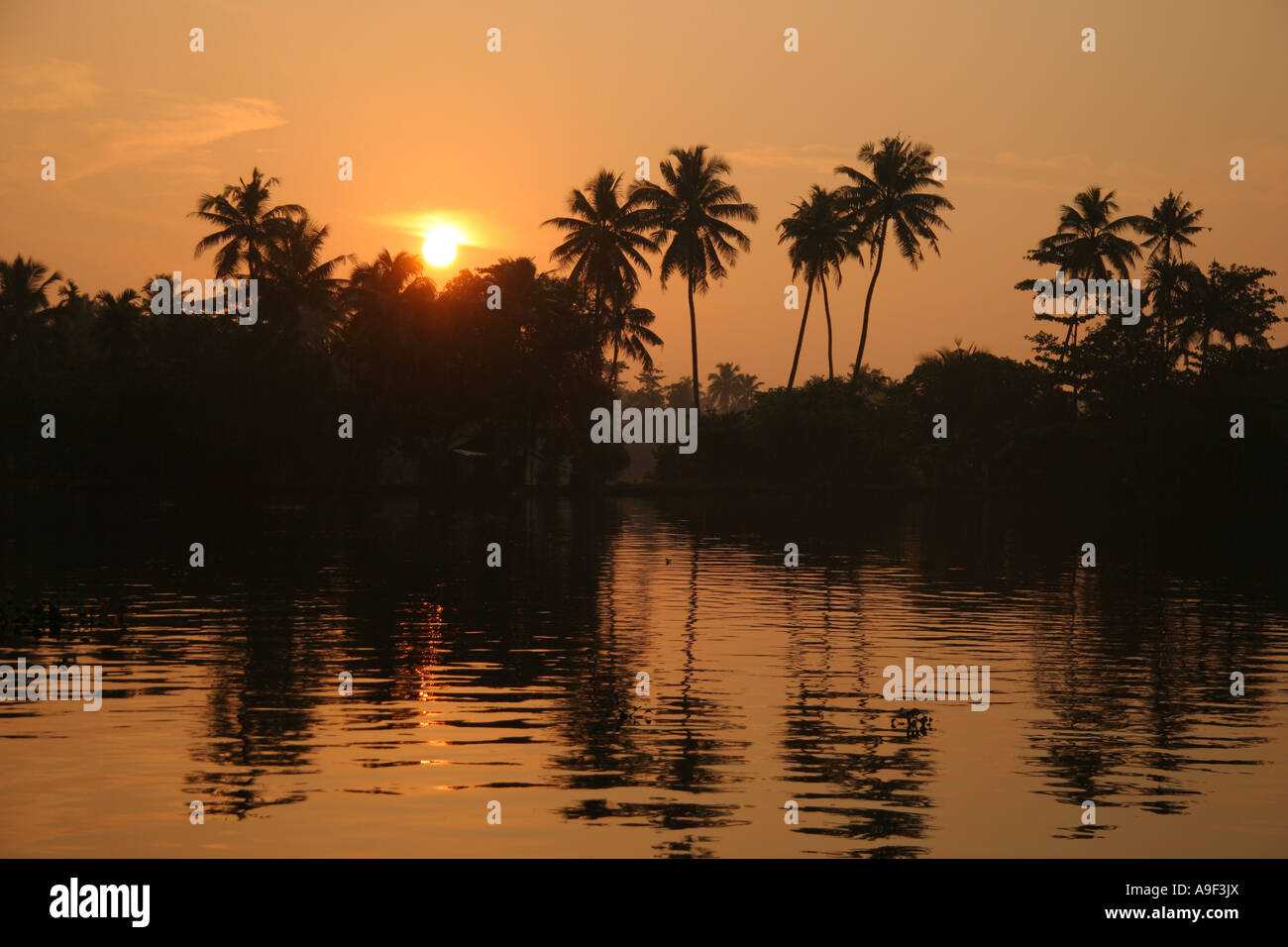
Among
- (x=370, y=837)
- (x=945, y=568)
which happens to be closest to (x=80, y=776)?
(x=370, y=837)

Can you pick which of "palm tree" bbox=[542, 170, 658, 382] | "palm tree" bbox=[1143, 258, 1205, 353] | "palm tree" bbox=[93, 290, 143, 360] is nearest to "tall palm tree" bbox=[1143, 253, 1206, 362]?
"palm tree" bbox=[1143, 258, 1205, 353]

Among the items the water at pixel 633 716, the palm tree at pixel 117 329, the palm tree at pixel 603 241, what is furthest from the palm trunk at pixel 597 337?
the water at pixel 633 716

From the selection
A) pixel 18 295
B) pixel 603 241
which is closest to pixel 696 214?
pixel 603 241

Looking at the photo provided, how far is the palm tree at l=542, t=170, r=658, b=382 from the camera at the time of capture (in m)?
89.2

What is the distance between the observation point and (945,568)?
123 feet

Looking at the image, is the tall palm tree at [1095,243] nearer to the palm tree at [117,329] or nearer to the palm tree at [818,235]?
the palm tree at [818,235]

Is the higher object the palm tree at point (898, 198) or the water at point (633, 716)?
the palm tree at point (898, 198)

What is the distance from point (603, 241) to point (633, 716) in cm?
7549

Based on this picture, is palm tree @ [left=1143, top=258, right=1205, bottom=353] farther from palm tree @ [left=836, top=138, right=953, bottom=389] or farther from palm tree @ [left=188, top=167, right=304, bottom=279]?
palm tree @ [left=188, top=167, right=304, bottom=279]

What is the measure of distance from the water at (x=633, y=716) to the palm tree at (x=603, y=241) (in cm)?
5580

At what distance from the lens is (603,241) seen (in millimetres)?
89000

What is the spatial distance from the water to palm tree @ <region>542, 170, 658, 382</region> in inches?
2197

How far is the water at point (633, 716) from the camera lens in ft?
35.8
